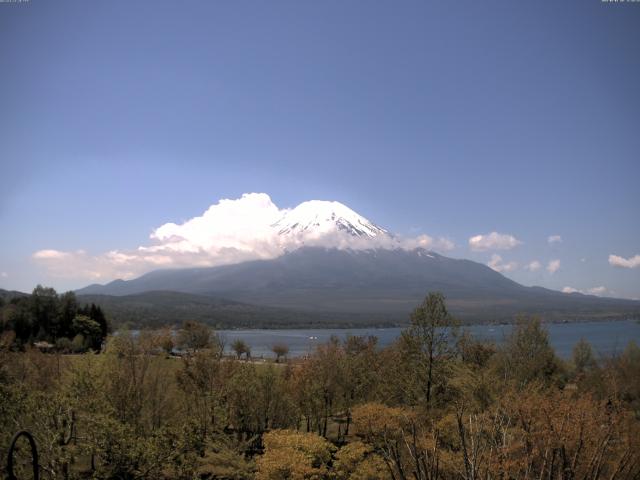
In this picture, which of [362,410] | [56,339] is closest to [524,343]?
[362,410]

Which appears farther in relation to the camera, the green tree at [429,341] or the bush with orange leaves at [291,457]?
the green tree at [429,341]

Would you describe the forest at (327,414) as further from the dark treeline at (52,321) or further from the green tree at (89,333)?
the dark treeline at (52,321)

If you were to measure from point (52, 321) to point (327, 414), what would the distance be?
256 feet

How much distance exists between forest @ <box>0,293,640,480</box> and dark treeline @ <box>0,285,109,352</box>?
148 ft

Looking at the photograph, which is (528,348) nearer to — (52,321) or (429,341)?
(429,341)

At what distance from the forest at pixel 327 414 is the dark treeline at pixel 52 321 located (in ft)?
148

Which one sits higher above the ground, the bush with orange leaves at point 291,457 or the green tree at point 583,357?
the bush with orange leaves at point 291,457

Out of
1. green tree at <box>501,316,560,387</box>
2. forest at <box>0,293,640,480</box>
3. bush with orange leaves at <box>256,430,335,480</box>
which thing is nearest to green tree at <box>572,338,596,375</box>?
forest at <box>0,293,640,480</box>

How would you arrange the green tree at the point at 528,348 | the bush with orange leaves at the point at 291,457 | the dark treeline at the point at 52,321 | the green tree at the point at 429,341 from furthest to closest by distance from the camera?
1. the dark treeline at the point at 52,321
2. the green tree at the point at 528,348
3. the green tree at the point at 429,341
4. the bush with orange leaves at the point at 291,457

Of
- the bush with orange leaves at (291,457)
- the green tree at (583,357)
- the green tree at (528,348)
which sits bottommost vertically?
the green tree at (583,357)

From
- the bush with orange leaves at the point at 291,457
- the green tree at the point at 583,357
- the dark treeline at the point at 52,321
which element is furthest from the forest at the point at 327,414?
the dark treeline at the point at 52,321

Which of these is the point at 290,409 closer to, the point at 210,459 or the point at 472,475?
the point at 210,459

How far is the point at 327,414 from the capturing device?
32875 millimetres

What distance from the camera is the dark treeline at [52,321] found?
84.6 meters
